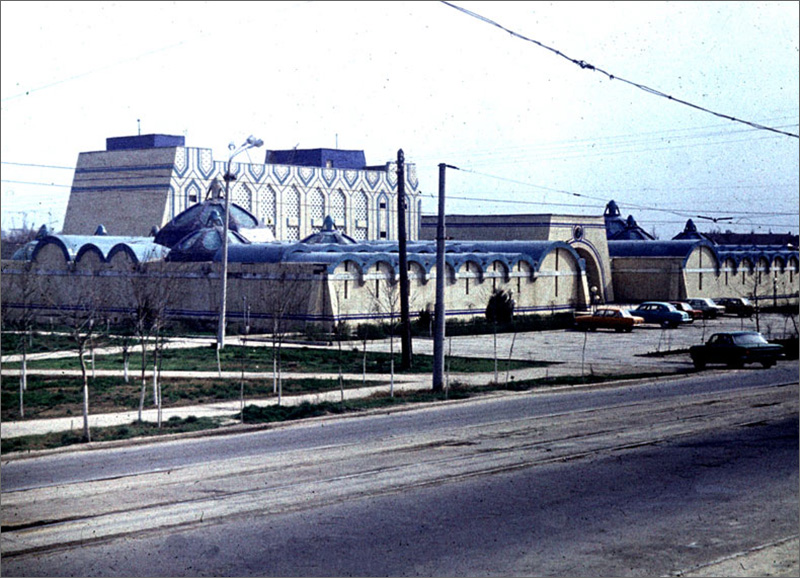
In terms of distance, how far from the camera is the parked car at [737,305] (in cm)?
5434

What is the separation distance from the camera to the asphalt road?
930cm

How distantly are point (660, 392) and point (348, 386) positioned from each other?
8404mm

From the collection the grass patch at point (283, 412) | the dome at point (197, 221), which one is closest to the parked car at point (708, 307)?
the grass patch at point (283, 412)

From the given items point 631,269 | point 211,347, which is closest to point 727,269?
point 631,269

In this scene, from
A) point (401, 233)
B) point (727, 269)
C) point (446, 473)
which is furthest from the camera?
point (727, 269)

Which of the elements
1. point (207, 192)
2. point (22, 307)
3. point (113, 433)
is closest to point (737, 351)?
point (113, 433)

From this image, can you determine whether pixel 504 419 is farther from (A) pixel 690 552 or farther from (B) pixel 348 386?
(A) pixel 690 552

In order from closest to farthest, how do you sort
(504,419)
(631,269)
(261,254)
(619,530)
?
(619,530) < (504,419) < (261,254) < (631,269)

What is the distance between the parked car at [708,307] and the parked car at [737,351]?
22.1 metres

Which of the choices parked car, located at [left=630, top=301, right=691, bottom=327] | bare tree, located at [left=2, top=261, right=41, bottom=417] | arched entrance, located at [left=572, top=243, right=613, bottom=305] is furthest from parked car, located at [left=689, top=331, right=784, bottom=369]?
arched entrance, located at [left=572, top=243, right=613, bottom=305]

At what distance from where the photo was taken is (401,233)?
30078 mm

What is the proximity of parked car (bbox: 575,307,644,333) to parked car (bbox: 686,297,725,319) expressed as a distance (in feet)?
20.2

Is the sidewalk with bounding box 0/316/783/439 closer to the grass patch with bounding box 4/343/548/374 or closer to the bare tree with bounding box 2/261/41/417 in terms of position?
the grass patch with bounding box 4/343/548/374

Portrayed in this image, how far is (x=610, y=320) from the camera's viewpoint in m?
51.4
